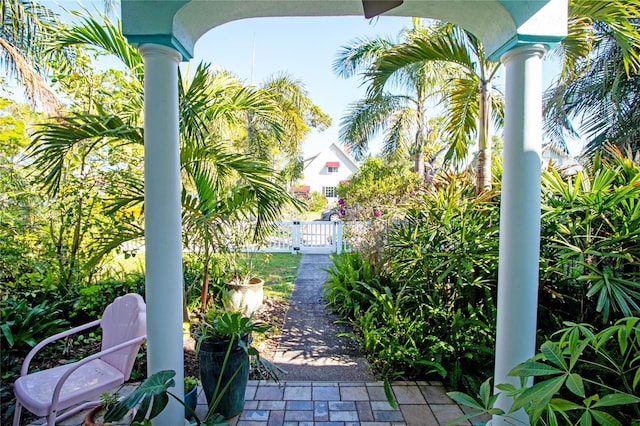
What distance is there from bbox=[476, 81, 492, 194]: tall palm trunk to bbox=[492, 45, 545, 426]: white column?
159 centimetres

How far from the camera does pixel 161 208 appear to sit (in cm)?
185

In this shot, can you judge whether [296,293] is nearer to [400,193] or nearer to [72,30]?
[400,193]

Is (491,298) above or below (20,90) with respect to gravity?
below

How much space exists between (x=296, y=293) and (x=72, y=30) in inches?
169

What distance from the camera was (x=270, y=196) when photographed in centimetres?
308

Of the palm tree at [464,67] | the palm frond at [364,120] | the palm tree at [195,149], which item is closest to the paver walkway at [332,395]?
the palm tree at [195,149]

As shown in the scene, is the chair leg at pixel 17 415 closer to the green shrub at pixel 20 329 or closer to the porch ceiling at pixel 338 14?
the green shrub at pixel 20 329

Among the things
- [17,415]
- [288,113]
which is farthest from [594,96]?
[17,415]

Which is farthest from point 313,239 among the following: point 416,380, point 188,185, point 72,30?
point 72,30

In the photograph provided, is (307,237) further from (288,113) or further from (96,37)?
(96,37)

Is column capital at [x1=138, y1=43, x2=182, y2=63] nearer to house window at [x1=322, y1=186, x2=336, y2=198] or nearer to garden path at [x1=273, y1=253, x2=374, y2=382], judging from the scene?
garden path at [x1=273, y1=253, x2=374, y2=382]

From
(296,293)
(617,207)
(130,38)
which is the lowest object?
(296,293)

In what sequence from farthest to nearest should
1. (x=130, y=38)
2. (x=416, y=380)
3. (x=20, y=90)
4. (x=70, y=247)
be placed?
1. (x=20, y=90)
2. (x=70, y=247)
3. (x=416, y=380)
4. (x=130, y=38)

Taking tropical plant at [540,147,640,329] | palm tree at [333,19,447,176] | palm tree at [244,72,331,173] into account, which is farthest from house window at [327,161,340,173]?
tropical plant at [540,147,640,329]
